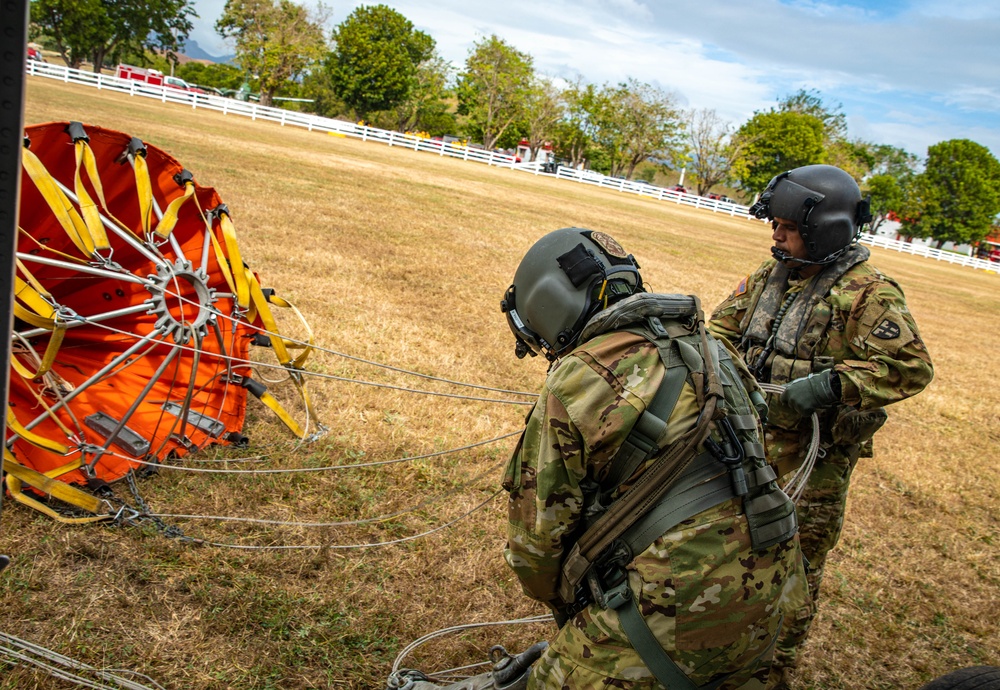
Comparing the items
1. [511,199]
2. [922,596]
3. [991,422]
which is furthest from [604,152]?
[922,596]

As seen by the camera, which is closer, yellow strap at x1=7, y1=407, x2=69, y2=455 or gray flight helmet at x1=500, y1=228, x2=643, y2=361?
gray flight helmet at x1=500, y1=228, x2=643, y2=361

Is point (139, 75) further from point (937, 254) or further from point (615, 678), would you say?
point (615, 678)

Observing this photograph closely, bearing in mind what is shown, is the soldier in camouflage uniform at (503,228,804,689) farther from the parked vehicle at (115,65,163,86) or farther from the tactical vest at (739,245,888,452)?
the parked vehicle at (115,65,163,86)

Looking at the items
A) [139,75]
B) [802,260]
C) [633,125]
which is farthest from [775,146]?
[802,260]

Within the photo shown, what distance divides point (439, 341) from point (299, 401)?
2.62 m

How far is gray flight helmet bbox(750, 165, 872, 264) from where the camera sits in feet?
12.2

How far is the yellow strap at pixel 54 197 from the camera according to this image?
3.81 meters

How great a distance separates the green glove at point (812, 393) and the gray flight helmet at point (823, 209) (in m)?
0.65

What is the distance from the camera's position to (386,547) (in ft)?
14.8

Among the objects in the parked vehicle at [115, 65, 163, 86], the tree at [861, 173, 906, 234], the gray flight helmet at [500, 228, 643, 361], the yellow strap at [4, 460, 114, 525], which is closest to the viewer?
the gray flight helmet at [500, 228, 643, 361]

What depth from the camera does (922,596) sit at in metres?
5.23

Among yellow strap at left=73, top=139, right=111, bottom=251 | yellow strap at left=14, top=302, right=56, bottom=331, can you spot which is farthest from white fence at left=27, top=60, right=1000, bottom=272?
yellow strap at left=14, top=302, right=56, bottom=331

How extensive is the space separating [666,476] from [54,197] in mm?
3580

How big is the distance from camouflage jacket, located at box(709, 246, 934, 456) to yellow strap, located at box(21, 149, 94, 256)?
3856 mm
